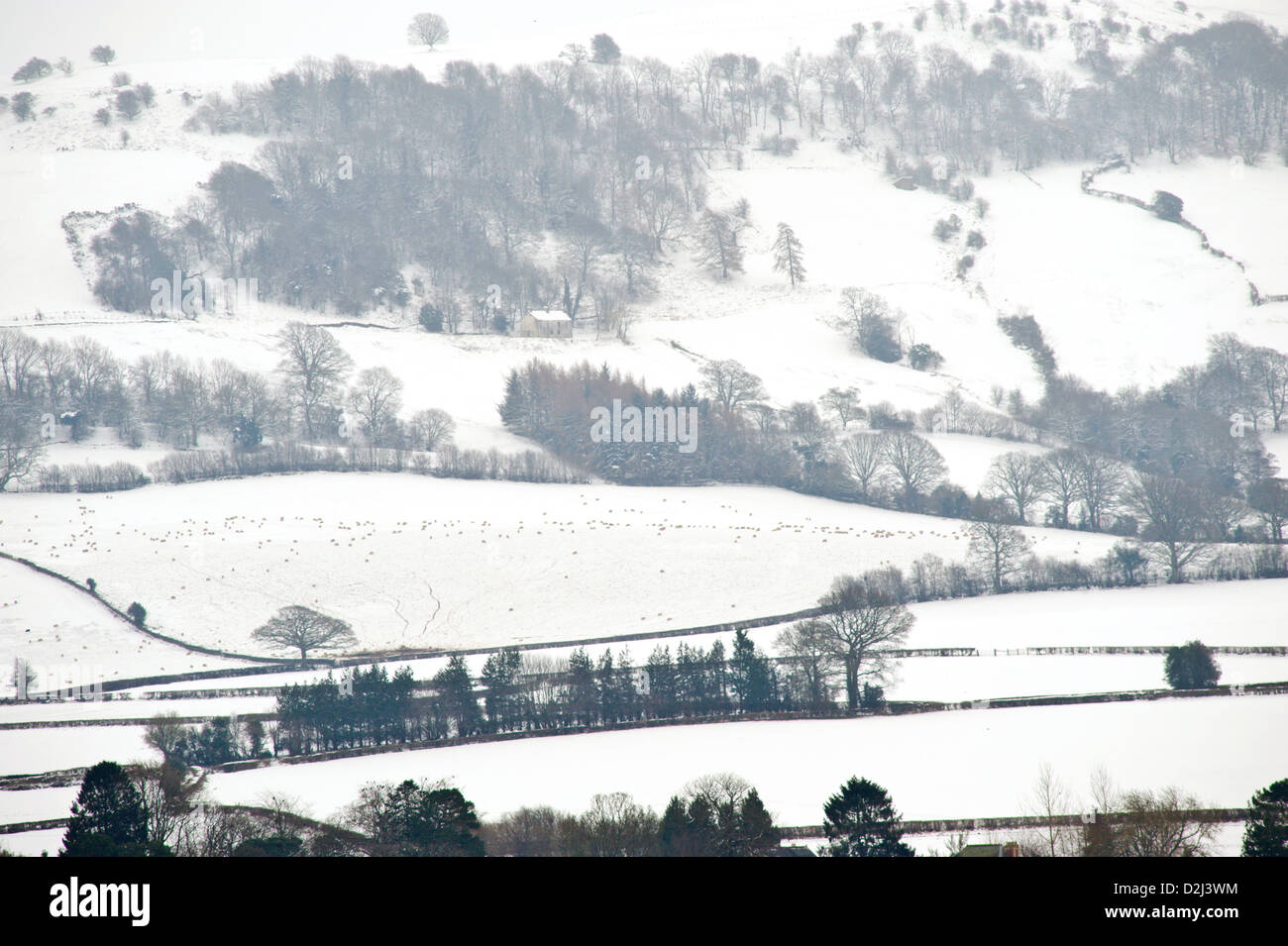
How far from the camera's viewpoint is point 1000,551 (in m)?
77.2

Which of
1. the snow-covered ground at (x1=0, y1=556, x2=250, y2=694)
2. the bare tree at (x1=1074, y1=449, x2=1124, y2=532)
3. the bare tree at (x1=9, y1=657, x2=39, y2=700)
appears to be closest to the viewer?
the bare tree at (x1=9, y1=657, x2=39, y2=700)

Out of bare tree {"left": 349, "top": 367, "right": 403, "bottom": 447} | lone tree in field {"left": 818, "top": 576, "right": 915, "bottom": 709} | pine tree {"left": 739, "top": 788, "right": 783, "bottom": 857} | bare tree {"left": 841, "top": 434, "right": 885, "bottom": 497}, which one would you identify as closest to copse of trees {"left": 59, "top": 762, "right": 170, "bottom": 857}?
pine tree {"left": 739, "top": 788, "right": 783, "bottom": 857}

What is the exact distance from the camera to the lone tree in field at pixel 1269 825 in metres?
31.2

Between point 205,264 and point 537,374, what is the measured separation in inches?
1992

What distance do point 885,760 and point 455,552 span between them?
4089 cm

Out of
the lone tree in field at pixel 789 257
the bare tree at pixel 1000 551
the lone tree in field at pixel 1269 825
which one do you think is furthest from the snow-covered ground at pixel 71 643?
the lone tree in field at pixel 789 257

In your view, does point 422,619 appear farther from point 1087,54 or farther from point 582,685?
point 1087,54

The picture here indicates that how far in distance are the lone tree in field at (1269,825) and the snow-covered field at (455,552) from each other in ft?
123

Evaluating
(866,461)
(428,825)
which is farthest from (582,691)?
(866,461)

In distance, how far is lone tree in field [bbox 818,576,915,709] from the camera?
56719 millimetres

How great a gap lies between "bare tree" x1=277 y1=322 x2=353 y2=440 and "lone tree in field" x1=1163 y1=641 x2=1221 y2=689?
251 feet

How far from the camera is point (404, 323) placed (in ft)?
449

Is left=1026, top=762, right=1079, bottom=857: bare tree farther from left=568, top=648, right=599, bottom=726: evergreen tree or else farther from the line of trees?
left=568, top=648, right=599, bottom=726: evergreen tree

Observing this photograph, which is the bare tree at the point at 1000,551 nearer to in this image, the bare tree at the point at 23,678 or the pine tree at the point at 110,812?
the pine tree at the point at 110,812
